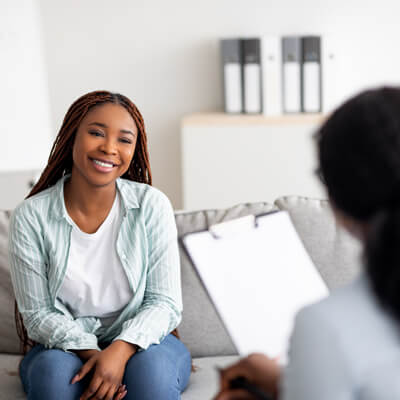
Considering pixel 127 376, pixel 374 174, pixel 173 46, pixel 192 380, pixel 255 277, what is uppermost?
pixel 173 46

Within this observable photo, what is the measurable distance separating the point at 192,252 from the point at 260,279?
0.14 m

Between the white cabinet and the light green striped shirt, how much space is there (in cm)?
157

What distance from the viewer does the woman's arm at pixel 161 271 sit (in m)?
1.45

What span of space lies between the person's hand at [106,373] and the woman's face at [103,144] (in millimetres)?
420

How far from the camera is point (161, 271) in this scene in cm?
150

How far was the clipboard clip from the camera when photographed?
3.12 ft

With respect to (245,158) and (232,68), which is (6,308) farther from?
(232,68)

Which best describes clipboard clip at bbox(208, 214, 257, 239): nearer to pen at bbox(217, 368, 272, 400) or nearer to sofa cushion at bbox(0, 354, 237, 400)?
pen at bbox(217, 368, 272, 400)

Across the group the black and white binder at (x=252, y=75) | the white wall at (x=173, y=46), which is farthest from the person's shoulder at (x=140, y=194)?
the white wall at (x=173, y=46)

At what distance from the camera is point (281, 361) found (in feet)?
2.70

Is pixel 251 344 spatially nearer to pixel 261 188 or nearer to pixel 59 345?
pixel 59 345

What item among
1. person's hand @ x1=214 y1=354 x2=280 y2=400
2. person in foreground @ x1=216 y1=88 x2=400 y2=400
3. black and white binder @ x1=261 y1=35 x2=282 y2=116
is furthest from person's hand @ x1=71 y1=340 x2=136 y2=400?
black and white binder @ x1=261 y1=35 x2=282 y2=116

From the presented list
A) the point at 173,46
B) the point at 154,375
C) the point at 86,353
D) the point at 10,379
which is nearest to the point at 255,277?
the point at 154,375

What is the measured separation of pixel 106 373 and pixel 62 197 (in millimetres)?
466
